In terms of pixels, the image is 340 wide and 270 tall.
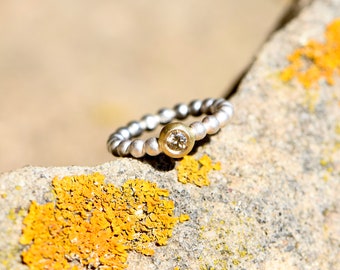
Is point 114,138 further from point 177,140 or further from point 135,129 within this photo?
point 177,140

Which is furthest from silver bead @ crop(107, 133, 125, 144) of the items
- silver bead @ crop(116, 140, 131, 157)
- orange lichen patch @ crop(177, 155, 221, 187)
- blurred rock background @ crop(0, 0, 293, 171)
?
blurred rock background @ crop(0, 0, 293, 171)

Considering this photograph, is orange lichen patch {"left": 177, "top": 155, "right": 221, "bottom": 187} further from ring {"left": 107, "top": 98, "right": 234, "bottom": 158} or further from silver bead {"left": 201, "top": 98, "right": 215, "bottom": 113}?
silver bead {"left": 201, "top": 98, "right": 215, "bottom": 113}

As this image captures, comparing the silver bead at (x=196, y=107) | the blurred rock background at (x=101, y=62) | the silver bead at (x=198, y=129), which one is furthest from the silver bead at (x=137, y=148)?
the blurred rock background at (x=101, y=62)

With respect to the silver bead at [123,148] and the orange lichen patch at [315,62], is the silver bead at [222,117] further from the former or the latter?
the orange lichen patch at [315,62]

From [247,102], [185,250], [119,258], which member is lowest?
[119,258]

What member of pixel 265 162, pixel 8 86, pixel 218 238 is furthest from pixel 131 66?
pixel 218 238

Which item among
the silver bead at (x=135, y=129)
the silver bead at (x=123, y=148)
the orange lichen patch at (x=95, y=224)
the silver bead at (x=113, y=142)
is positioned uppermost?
the silver bead at (x=135, y=129)

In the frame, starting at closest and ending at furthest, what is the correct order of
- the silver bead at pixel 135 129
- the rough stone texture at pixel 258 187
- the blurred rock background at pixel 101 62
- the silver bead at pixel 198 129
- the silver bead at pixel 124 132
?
1. the rough stone texture at pixel 258 187
2. the silver bead at pixel 198 129
3. the silver bead at pixel 124 132
4. the silver bead at pixel 135 129
5. the blurred rock background at pixel 101 62

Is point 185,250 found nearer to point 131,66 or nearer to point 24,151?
point 24,151
